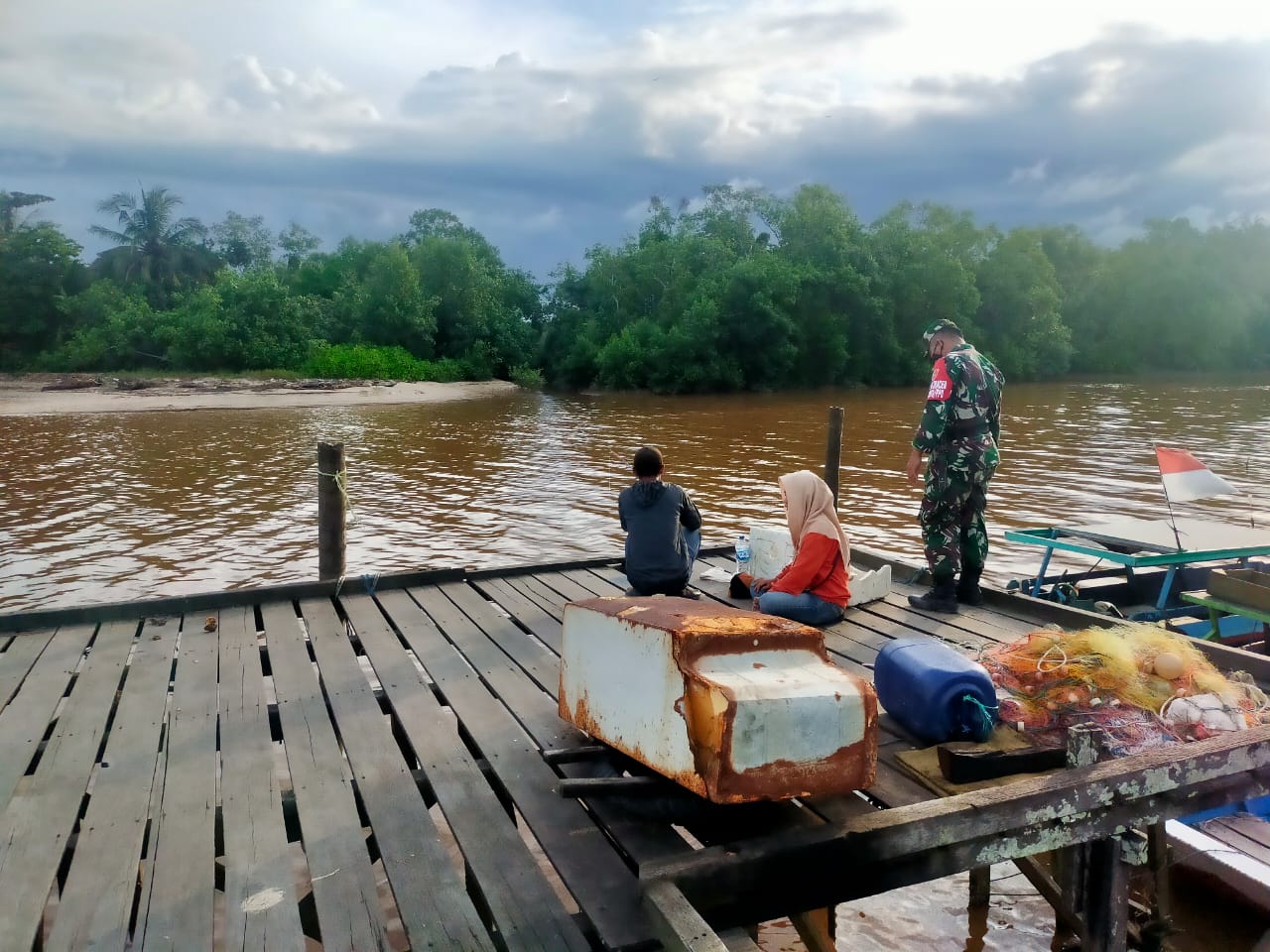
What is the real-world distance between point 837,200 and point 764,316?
10546 mm

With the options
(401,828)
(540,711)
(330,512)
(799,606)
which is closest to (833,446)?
(799,606)

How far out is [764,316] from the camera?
149 feet

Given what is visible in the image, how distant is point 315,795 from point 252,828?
27 cm

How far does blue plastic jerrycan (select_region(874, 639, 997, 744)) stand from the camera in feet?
12.6

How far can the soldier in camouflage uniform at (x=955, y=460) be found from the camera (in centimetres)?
591

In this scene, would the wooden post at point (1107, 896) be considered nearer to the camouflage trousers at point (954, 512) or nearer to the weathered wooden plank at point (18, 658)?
the camouflage trousers at point (954, 512)

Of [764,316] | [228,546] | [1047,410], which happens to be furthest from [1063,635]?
[764,316]

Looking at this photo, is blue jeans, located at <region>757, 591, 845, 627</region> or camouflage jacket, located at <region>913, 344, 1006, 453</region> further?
camouflage jacket, located at <region>913, 344, 1006, 453</region>

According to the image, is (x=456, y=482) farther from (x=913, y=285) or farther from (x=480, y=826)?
(x=913, y=285)

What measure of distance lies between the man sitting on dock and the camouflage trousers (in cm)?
159

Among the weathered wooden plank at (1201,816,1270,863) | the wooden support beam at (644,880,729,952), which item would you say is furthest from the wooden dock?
the weathered wooden plank at (1201,816,1270,863)

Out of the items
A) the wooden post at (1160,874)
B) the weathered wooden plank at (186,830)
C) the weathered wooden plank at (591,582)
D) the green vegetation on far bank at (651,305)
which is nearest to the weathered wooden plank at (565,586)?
the weathered wooden plank at (591,582)

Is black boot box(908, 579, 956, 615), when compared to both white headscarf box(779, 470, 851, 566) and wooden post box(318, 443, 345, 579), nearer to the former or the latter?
white headscarf box(779, 470, 851, 566)

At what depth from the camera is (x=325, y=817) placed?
3342 millimetres
